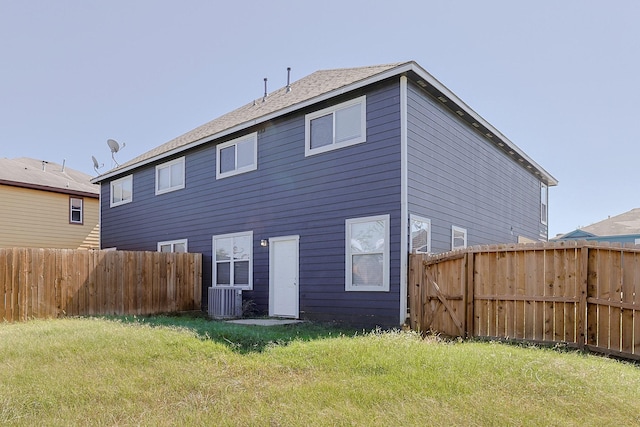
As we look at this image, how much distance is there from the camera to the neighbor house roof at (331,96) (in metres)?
8.70

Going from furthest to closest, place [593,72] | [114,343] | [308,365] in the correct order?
[593,72] < [114,343] < [308,365]

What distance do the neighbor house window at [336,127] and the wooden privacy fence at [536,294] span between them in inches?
115

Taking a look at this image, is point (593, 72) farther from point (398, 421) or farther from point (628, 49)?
point (398, 421)

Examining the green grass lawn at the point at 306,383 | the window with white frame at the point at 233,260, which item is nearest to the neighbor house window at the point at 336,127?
the window with white frame at the point at 233,260

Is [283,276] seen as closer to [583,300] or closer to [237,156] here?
[237,156]

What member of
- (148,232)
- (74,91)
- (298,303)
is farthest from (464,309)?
(74,91)

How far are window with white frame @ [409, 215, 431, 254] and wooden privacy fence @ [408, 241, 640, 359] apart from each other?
523 mm

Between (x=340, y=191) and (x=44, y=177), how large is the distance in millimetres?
17135

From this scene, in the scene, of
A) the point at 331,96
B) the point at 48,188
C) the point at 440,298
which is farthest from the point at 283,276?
the point at 48,188

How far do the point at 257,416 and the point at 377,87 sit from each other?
6906mm

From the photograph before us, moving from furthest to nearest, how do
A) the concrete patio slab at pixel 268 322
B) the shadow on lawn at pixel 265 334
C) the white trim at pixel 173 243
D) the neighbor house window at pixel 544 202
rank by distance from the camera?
the neighbor house window at pixel 544 202 → the white trim at pixel 173 243 → the concrete patio slab at pixel 268 322 → the shadow on lawn at pixel 265 334

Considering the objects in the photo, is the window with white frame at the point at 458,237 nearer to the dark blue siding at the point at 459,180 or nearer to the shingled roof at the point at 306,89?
the dark blue siding at the point at 459,180

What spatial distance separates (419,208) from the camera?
886 centimetres

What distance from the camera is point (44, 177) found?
20156 millimetres
